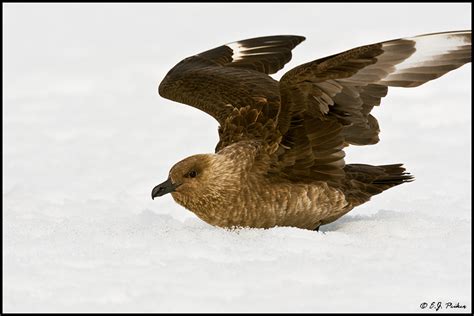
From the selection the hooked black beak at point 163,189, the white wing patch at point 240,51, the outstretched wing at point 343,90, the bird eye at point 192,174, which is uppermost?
the white wing patch at point 240,51

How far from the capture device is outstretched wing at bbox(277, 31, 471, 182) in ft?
17.7

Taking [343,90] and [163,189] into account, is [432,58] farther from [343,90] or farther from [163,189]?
[163,189]

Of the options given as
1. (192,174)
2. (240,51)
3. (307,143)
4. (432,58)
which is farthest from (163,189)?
(240,51)

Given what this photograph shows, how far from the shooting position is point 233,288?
473 cm

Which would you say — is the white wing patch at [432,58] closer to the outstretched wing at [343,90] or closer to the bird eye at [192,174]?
the outstretched wing at [343,90]

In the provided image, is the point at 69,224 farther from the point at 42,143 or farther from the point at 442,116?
the point at 442,116

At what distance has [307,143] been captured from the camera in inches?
236

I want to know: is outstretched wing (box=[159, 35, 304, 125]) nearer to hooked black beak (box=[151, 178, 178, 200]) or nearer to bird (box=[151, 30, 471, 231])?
bird (box=[151, 30, 471, 231])

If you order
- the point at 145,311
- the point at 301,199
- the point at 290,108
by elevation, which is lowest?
the point at 145,311

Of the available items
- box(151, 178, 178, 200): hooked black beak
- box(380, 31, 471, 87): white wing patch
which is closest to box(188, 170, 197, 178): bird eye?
box(151, 178, 178, 200): hooked black beak

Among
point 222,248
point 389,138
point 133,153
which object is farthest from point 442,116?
point 222,248

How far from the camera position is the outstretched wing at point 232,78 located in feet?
22.0

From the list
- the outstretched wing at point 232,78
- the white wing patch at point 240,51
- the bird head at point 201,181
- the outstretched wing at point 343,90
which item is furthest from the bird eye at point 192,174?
the white wing patch at point 240,51

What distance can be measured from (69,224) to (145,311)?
1.94m
